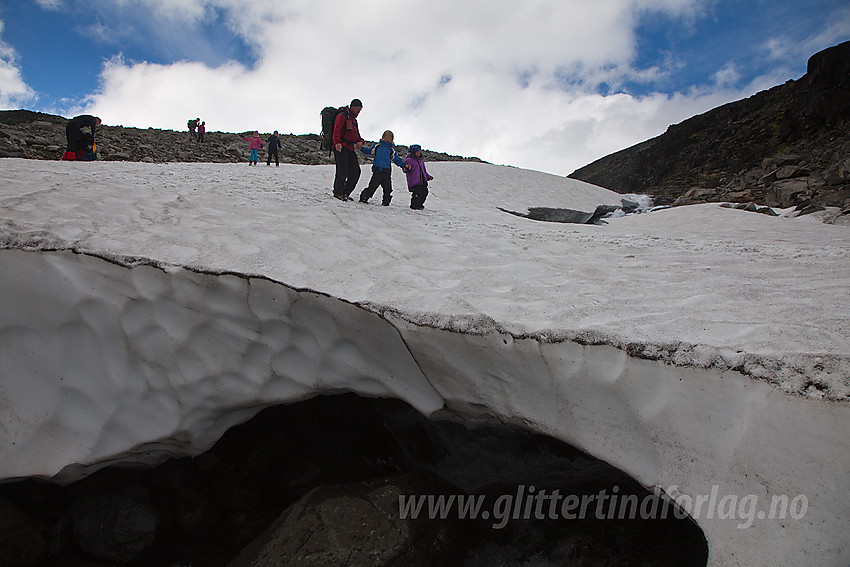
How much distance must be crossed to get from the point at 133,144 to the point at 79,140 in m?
9.34

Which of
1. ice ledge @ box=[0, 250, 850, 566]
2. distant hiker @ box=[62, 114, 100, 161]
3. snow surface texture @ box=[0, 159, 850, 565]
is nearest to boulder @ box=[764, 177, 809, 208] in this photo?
snow surface texture @ box=[0, 159, 850, 565]

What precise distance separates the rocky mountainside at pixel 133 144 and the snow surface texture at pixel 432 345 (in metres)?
12.3

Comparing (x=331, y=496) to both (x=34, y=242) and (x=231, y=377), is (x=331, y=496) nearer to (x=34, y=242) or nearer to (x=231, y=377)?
(x=231, y=377)

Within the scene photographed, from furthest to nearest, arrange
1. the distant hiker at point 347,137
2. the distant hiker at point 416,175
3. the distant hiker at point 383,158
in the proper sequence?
the distant hiker at point 416,175 → the distant hiker at point 383,158 → the distant hiker at point 347,137

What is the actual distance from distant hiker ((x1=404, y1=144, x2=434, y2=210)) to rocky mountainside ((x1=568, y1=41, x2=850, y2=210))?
20.7ft

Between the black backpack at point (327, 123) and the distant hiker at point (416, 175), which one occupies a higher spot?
the black backpack at point (327, 123)

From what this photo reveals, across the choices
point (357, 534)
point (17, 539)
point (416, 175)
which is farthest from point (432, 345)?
point (416, 175)

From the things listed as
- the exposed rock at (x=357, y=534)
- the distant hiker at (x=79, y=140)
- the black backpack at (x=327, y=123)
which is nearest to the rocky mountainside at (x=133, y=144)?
the distant hiker at (x=79, y=140)

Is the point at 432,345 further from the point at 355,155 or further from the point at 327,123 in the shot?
the point at 327,123

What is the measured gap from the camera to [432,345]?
2264 millimetres

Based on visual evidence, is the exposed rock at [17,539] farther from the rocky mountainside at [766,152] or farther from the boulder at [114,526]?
the rocky mountainside at [766,152]

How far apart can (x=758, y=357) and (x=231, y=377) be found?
8.50 feet

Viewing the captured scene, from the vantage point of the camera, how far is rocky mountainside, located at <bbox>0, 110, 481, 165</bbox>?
13.1m

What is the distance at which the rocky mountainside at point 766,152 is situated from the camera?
391 inches
